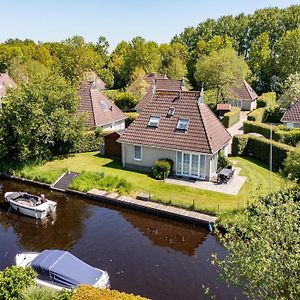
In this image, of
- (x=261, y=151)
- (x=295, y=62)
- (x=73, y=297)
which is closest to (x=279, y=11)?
(x=295, y=62)

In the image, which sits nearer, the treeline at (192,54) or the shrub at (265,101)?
the shrub at (265,101)

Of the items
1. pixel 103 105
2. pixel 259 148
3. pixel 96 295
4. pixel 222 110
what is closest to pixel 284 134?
pixel 259 148

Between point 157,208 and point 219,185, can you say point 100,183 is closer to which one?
point 157,208

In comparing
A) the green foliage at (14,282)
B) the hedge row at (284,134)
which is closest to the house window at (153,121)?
the hedge row at (284,134)

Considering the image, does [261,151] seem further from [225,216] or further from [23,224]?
[23,224]

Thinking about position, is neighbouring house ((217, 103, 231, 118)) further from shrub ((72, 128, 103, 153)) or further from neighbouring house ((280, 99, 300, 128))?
shrub ((72, 128, 103, 153))

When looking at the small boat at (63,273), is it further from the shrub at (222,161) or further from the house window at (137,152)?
the shrub at (222,161)

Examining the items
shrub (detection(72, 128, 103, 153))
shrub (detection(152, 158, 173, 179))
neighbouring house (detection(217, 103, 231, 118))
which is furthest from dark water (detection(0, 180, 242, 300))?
neighbouring house (detection(217, 103, 231, 118))
